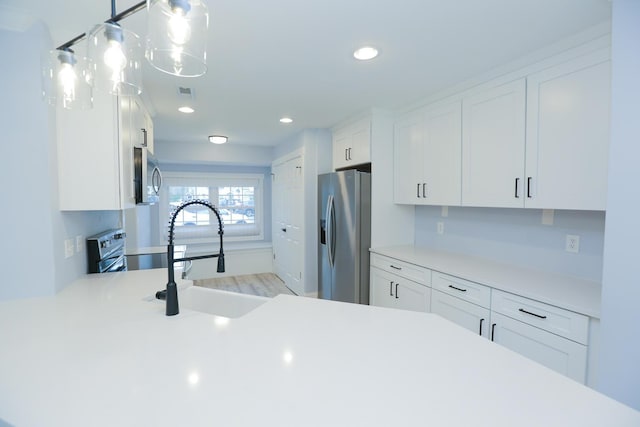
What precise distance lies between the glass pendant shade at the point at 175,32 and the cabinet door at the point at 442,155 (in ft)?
7.02

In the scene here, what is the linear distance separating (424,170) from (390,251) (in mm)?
845

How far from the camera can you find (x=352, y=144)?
3.43m

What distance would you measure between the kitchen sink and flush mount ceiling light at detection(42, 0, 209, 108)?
3.49 ft

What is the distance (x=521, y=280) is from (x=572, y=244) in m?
0.43

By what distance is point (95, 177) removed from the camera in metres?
1.66

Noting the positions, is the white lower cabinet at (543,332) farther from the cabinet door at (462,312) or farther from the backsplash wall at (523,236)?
the backsplash wall at (523,236)

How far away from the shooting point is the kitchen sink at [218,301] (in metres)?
1.63

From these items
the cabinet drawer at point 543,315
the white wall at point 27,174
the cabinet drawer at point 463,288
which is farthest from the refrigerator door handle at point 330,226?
the white wall at point 27,174

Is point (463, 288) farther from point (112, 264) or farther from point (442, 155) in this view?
point (112, 264)

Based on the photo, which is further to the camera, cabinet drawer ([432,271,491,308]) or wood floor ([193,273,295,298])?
wood floor ([193,273,295,298])

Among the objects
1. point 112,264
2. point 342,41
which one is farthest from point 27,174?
point 342,41

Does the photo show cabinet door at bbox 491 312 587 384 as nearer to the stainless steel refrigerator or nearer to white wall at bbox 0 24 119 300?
the stainless steel refrigerator

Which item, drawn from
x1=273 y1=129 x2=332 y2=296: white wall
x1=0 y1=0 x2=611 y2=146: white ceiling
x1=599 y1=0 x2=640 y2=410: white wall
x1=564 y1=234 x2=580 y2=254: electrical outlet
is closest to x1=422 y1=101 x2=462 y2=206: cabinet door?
x1=0 y1=0 x2=611 y2=146: white ceiling

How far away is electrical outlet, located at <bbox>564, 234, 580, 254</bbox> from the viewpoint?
195 centimetres
